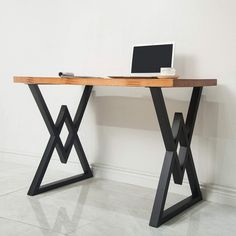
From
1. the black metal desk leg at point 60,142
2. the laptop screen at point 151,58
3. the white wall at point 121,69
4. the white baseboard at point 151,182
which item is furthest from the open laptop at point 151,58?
the white baseboard at point 151,182

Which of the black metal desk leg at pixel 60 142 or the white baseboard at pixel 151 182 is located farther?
the black metal desk leg at pixel 60 142

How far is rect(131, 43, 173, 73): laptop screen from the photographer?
2.28 meters

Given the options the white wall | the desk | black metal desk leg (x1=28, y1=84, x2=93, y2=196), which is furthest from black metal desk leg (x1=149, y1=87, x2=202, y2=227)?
black metal desk leg (x1=28, y1=84, x2=93, y2=196)

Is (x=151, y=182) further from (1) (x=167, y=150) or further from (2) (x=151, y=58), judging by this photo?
(2) (x=151, y=58)

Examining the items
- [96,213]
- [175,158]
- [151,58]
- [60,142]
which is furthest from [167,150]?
[60,142]

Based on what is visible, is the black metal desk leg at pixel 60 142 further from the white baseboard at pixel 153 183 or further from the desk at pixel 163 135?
the white baseboard at pixel 153 183

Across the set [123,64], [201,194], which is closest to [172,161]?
[201,194]

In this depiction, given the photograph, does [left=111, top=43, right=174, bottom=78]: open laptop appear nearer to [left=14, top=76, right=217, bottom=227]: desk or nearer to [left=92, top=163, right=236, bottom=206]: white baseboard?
[left=14, top=76, right=217, bottom=227]: desk

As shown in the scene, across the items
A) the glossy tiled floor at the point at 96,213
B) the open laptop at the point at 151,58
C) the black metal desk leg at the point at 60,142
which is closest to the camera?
the glossy tiled floor at the point at 96,213

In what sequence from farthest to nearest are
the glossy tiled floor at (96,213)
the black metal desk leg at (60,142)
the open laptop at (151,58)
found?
the black metal desk leg at (60,142)
the open laptop at (151,58)
the glossy tiled floor at (96,213)

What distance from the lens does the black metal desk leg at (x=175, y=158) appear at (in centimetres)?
191

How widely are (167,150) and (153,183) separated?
2.07ft

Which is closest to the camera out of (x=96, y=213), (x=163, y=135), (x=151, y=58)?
(x=163, y=135)

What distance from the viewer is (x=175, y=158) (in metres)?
2.01
